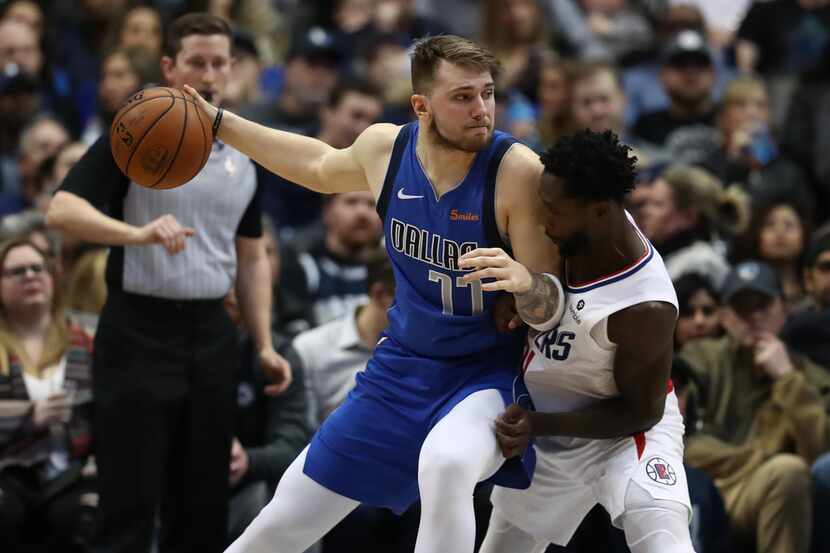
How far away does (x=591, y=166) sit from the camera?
14.9 feet

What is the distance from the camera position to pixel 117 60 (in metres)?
10.0

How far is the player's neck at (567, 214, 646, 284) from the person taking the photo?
4.64 meters

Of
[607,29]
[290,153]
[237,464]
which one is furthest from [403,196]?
[607,29]

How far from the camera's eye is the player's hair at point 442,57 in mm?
4641

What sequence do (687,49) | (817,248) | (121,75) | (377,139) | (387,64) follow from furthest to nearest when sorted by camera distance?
(387,64), (687,49), (121,75), (817,248), (377,139)

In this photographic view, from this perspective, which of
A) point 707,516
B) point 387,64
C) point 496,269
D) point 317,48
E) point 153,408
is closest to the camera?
point 496,269

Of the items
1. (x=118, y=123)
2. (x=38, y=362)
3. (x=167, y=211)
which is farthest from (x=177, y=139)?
(x=38, y=362)

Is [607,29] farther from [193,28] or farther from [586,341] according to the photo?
[586,341]

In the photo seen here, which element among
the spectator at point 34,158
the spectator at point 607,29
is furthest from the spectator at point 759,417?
the spectator at point 607,29

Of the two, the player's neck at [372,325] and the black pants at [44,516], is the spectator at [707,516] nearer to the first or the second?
the player's neck at [372,325]

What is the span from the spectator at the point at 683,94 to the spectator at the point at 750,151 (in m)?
0.17

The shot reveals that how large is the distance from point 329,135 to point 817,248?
11.2 ft

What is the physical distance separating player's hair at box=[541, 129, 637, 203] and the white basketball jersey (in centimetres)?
30

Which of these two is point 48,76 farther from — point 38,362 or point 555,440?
point 555,440
